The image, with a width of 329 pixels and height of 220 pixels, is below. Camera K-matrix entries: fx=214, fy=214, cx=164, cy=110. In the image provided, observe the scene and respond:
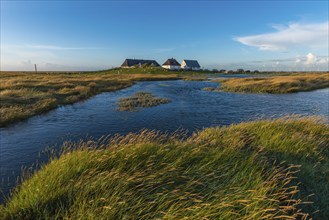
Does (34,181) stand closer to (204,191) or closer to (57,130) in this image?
(204,191)

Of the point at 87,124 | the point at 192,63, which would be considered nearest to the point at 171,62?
the point at 192,63

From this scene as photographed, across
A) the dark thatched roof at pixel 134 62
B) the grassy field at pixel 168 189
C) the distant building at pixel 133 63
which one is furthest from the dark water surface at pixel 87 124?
the dark thatched roof at pixel 134 62

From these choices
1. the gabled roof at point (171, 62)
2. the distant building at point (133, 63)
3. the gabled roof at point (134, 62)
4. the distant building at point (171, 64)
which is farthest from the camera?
the gabled roof at point (171, 62)

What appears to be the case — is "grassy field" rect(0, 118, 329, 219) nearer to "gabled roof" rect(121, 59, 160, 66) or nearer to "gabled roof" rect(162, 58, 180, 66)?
"gabled roof" rect(121, 59, 160, 66)

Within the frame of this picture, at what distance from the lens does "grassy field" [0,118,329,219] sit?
13.5 ft

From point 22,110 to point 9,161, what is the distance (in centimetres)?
1215

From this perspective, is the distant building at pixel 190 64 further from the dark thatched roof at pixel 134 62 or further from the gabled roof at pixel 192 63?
the dark thatched roof at pixel 134 62

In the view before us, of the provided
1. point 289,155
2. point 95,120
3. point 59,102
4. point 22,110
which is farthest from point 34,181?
point 59,102

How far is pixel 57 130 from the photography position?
54.9ft

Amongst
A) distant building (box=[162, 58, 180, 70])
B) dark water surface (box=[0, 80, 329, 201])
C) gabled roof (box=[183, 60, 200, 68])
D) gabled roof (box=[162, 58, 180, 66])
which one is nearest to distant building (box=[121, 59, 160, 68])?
distant building (box=[162, 58, 180, 70])

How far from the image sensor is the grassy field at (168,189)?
13.5ft

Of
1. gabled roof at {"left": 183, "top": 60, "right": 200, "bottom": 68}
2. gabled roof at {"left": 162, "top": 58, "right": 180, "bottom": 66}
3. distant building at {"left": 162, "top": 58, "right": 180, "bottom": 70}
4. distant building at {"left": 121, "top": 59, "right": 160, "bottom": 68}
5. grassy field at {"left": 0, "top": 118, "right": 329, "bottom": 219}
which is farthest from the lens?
gabled roof at {"left": 183, "top": 60, "right": 200, "bottom": 68}

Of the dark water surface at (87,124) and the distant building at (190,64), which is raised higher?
the distant building at (190,64)

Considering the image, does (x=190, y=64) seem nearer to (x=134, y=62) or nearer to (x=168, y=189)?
(x=134, y=62)
